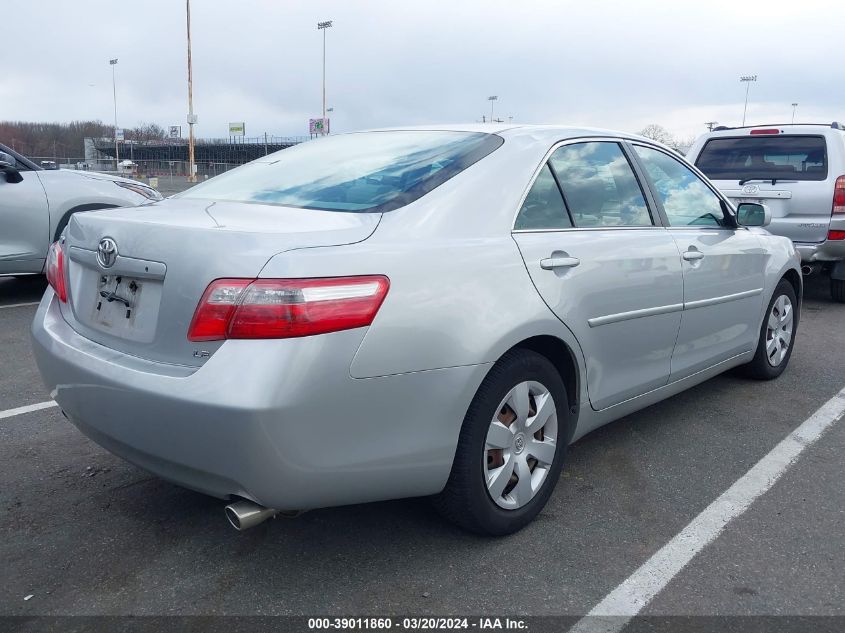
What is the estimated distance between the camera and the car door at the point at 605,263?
9.82ft

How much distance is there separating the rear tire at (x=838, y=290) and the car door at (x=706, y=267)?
15.0 ft

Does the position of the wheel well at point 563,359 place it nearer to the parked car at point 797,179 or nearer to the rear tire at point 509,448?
the rear tire at point 509,448

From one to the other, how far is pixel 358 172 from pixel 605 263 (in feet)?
3.57

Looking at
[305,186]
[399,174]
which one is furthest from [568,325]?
[305,186]

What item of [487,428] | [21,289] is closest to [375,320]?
[487,428]

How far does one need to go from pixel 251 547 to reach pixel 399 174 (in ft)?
4.90

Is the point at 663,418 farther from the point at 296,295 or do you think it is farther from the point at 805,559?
the point at 296,295

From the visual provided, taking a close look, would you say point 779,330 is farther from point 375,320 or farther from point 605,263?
point 375,320

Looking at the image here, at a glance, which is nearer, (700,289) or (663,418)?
(700,289)

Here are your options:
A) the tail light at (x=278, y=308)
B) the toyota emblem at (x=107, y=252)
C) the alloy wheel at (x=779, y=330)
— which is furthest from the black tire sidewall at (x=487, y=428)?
the alloy wheel at (x=779, y=330)

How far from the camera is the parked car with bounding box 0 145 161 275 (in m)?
7.22

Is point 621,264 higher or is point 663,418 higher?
point 621,264

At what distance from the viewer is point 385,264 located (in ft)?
7.85

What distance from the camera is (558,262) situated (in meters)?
2.98
